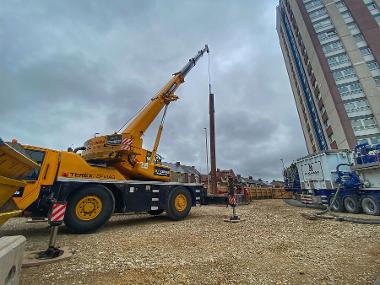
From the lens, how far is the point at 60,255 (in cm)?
507

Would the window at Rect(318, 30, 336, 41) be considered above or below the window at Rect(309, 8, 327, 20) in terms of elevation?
below

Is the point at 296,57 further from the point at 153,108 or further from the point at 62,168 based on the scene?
the point at 62,168

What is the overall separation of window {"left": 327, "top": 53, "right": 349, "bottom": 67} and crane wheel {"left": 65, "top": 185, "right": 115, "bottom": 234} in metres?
43.9

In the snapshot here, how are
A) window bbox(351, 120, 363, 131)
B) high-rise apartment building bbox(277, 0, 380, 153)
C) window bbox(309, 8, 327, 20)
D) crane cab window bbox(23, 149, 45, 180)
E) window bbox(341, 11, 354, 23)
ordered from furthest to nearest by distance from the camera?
1. window bbox(309, 8, 327, 20)
2. window bbox(341, 11, 354, 23)
3. high-rise apartment building bbox(277, 0, 380, 153)
4. window bbox(351, 120, 363, 131)
5. crane cab window bbox(23, 149, 45, 180)

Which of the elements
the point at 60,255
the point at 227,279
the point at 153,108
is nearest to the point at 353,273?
the point at 227,279

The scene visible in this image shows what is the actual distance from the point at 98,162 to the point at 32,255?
464 centimetres

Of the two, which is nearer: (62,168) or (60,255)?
(60,255)

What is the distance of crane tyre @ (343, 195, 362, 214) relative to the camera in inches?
512

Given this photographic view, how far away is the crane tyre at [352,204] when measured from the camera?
512 inches

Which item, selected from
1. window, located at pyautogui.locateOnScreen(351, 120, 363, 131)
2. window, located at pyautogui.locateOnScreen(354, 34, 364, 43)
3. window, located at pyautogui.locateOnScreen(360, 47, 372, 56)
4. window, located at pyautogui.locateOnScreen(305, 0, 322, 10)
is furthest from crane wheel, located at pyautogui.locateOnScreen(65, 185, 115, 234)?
window, located at pyautogui.locateOnScreen(305, 0, 322, 10)

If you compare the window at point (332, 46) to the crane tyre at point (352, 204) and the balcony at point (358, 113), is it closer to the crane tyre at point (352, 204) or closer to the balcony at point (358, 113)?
the balcony at point (358, 113)

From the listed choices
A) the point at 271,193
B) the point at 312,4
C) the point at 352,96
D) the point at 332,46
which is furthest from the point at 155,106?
the point at 312,4

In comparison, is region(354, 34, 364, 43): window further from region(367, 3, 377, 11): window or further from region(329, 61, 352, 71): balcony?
region(367, 3, 377, 11): window

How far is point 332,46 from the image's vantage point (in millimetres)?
41094
